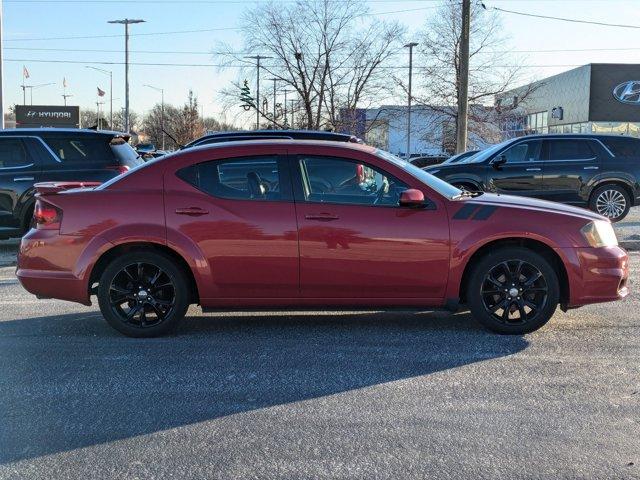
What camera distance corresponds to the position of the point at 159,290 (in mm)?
5465

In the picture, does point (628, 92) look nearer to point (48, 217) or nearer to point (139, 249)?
point (139, 249)

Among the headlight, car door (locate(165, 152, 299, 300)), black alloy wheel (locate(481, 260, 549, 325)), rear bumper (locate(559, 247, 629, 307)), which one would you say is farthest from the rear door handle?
the headlight

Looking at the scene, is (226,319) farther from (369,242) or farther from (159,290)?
(369,242)

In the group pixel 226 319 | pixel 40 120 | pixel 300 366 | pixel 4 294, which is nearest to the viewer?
pixel 300 366

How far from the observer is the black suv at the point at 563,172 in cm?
1262

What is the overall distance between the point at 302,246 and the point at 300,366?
103 cm

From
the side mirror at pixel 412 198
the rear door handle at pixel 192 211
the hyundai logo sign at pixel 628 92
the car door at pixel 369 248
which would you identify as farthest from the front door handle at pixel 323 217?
the hyundai logo sign at pixel 628 92

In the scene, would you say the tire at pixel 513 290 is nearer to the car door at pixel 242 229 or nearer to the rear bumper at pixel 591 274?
the rear bumper at pixel 591 274

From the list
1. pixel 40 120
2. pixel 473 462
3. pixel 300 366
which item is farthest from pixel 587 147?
pixel 40 120

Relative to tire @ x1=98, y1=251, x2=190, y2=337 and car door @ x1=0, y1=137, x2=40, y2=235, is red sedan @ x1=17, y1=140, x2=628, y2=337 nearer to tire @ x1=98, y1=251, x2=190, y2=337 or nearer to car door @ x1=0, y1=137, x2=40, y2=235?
tire @ x1=98, y1=251, x2=190, y2=337

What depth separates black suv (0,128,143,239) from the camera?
9578 mm

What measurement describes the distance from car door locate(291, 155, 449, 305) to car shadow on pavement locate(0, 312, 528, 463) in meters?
0.45

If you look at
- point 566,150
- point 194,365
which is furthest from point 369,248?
point 566,150

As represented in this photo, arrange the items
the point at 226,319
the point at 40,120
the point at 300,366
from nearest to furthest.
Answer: the point at 300,366 → the point at 226,319 → the point at 40,120
